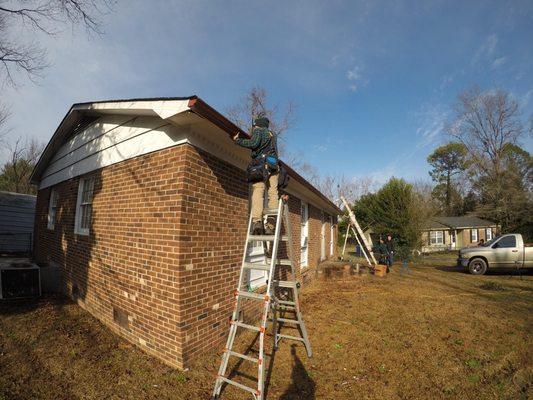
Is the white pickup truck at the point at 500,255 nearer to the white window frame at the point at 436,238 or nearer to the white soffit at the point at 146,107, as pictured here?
the white soffit at the point at 146,107

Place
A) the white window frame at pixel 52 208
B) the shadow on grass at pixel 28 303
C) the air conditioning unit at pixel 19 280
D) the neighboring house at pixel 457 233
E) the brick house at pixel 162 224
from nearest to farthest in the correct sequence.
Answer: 1. the brick house at pixel 162 224
2. the shadow on grass at pixel 28 303
3. the air conditioning unit at pixel 19 280
4. the white window frame at pixel 52 208
5. the neighboring house at pixel 457 233

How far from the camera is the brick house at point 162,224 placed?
3.94 m

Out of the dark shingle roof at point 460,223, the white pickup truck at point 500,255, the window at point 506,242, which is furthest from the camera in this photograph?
the dark shingle roof at point 460,223

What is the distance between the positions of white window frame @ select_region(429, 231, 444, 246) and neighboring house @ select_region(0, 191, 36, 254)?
3812 cm

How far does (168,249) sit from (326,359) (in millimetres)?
2906

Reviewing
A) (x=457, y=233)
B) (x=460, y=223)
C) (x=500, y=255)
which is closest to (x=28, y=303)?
(x=500, y=255)

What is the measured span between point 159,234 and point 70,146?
5.63 metres

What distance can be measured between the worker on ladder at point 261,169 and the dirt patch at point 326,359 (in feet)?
6.94

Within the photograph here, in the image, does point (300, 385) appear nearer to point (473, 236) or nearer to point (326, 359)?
point (326, 359)

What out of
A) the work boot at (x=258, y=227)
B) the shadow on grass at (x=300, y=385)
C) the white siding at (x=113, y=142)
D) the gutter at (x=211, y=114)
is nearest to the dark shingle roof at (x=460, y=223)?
the shadow on grass at (x=300, y=385)

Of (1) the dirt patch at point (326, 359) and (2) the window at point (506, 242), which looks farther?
(2) the window at point (506, 242)

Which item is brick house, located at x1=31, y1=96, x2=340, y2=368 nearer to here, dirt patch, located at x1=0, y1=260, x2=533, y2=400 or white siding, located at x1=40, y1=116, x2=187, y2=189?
white siding, located at x1=40, y1=116, x2=187, y2=189

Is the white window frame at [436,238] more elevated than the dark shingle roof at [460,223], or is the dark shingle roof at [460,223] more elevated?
the dark shingle roof at [460,223]

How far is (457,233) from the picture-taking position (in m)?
35.0
